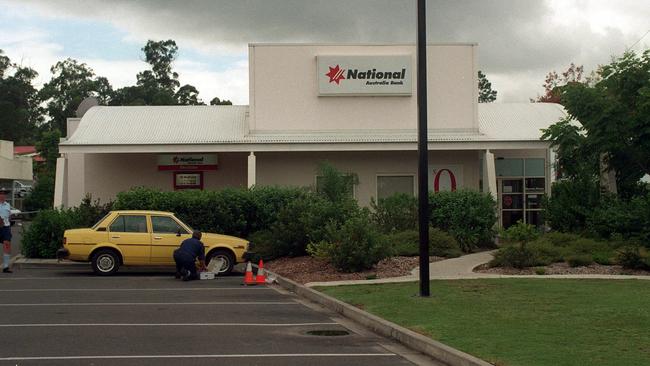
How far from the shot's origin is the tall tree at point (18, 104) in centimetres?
10233

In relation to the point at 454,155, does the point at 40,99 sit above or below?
above

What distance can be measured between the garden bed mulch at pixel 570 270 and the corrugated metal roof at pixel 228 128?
8.88m

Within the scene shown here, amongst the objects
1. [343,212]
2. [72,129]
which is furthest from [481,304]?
[72,129]

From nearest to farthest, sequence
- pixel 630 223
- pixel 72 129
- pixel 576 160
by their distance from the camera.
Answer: pixel 630 223
pixel 576 160
pixel 72 129

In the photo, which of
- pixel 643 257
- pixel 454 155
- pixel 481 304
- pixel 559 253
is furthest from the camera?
pixel 454 155

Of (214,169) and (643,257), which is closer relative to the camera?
(643,257)

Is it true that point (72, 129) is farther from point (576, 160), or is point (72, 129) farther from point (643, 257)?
point (643, 257)

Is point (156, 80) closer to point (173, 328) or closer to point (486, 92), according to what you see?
point (486, 92)

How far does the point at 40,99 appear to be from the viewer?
10362cm

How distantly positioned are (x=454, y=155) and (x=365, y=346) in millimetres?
20283

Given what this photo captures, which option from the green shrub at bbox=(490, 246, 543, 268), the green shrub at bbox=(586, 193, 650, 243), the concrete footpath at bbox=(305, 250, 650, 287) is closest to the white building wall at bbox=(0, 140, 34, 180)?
the concrete footpath at bbox=(305, 250, 650, 287)

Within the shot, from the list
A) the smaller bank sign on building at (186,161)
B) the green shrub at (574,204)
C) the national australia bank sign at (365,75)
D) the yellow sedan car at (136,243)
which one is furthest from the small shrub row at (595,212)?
the smaller bank sign on building at (186,161)

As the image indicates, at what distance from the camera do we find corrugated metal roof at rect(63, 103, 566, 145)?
28.4 m

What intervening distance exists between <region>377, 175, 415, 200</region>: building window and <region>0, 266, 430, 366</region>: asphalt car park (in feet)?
41.1
